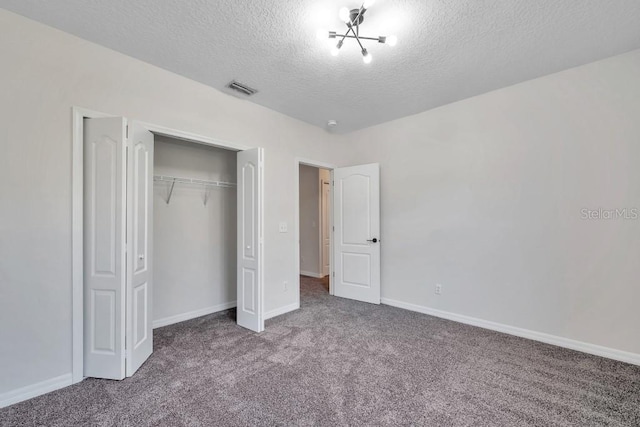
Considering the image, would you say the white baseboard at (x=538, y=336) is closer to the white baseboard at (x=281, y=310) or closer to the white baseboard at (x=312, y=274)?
the white baseboard at (x=281, y=310)

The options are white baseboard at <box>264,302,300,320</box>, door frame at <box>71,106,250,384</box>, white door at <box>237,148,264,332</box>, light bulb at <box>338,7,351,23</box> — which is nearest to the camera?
light bulb at <box>338,7,351,23</box>

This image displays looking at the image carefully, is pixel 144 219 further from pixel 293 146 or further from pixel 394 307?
pixel 394 307

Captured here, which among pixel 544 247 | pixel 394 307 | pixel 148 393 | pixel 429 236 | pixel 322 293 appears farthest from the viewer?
pixel 322 293

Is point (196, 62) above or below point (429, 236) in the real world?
above

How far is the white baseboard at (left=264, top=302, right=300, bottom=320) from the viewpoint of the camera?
11.5 feet

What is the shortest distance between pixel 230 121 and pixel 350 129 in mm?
1984

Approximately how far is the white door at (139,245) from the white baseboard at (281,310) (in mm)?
1312

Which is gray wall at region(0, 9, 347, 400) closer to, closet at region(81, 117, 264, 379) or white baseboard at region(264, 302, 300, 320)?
closet at region(81, 117, 264, 379)

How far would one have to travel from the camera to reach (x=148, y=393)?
198cm

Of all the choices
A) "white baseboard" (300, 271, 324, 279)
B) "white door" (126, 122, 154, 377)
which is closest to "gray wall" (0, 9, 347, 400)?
"white door" (126, 122, 154, 377)

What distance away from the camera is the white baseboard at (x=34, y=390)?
186 cm

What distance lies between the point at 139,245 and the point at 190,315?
1510 millimetres

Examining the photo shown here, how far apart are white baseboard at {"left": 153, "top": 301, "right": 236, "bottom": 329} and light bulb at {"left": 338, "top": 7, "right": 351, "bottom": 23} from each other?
139 inches

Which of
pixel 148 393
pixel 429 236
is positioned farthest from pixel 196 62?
pixel 429 236
